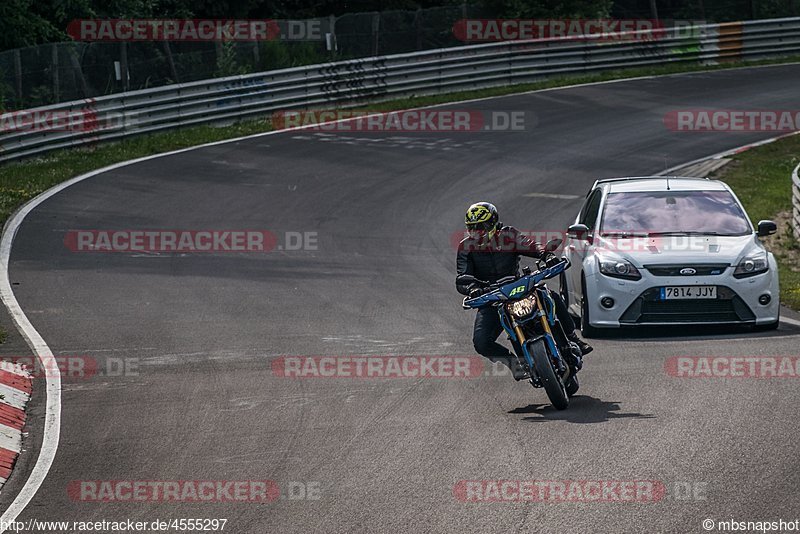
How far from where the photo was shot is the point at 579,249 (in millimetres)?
13953

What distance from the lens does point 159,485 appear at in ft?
25.6

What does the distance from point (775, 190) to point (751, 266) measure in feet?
33.0

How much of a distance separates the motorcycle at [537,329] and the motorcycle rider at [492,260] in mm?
169

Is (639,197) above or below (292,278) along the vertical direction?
above

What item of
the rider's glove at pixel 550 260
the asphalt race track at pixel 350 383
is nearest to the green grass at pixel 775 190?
the asphalt race track at pixel 350 383

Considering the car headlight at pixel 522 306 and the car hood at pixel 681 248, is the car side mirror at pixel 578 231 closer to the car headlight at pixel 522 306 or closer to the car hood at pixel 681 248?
the car hood at pixel 681 248

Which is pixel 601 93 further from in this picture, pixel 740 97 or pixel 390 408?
pixel 390 408

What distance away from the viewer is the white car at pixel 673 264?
41.3ft

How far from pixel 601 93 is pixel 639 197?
1882cm

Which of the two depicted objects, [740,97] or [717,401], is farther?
[740,97]

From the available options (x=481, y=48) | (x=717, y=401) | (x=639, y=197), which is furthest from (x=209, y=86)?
(x=717, y=401)

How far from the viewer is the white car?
12594 mm

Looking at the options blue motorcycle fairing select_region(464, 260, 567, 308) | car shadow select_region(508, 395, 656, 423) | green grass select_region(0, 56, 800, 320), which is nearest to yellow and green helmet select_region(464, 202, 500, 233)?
blue motorcycle fairing select_region(464, 260, 567, 308)

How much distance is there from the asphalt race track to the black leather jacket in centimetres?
99
